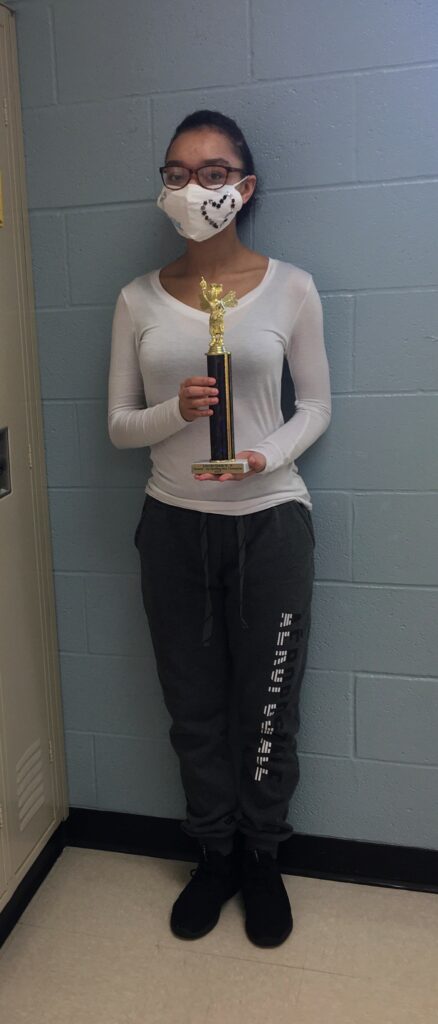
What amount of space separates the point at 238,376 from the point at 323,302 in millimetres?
289

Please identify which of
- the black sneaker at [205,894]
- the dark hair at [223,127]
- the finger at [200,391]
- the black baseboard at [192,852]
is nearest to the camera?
the finger at [200,391]

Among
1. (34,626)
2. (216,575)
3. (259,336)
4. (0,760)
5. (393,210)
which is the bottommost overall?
(0,760)

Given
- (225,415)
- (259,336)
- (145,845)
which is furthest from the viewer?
(145,845)

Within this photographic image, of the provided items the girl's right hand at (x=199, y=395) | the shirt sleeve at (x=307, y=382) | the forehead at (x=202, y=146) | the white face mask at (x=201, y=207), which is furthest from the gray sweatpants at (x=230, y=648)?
the forehead at (x=202, y=146)

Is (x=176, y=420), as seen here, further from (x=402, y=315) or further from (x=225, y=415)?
(x=402, y=315)

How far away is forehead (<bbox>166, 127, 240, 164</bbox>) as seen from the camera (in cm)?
172

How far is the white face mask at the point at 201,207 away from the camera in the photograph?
5.64 ft

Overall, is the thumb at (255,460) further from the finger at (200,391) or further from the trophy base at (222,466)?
the finger at (200,391)

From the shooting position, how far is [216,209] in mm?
1729

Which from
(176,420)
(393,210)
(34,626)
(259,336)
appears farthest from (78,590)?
(393,210)

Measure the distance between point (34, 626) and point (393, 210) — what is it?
1.25 metres

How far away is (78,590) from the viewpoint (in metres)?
2.21

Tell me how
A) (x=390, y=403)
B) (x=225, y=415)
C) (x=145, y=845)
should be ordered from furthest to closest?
(x=145, y=845) < (x=390, y=403) < (x=225, y=415)

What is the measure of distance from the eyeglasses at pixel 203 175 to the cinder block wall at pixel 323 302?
19 cm
